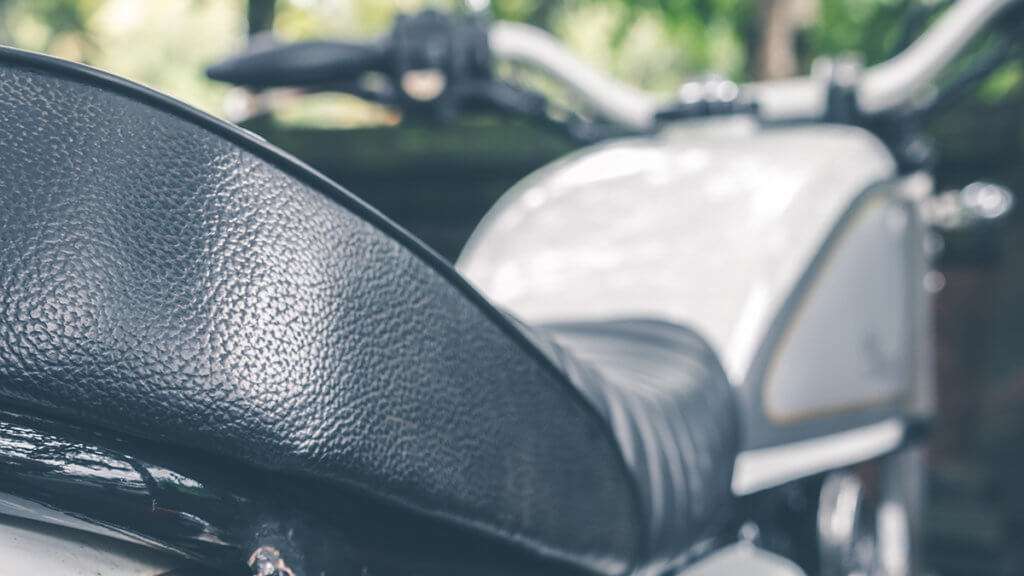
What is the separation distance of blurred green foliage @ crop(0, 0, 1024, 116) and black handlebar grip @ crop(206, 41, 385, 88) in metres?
0.11

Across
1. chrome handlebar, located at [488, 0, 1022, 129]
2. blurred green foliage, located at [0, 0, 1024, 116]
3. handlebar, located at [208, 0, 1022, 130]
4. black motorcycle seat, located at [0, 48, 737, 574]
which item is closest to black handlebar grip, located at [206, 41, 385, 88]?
handlebar, located at [208, 0, 1022, 130]

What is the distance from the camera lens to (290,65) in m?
1.50

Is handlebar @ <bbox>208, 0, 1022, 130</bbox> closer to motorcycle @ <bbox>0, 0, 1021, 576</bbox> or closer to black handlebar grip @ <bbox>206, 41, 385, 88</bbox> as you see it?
black handlebar grip @ <bbox>206, 41, 385, 88</bbox>

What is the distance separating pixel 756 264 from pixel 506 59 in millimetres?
717

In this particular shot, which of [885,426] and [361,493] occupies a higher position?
[885,426]

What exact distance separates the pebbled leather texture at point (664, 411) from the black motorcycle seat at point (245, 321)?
8cm

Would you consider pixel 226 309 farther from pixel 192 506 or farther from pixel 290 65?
pixel 290 65

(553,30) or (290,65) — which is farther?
(553,30)

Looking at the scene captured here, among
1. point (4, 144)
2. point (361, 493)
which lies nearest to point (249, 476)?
point (361, 493)

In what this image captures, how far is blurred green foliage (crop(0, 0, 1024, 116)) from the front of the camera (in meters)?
6.31

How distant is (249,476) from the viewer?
1.72ft

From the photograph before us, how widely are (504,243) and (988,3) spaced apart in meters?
0.79

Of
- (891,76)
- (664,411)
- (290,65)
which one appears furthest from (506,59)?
(664,411)

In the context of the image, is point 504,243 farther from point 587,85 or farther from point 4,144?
point 4,144
